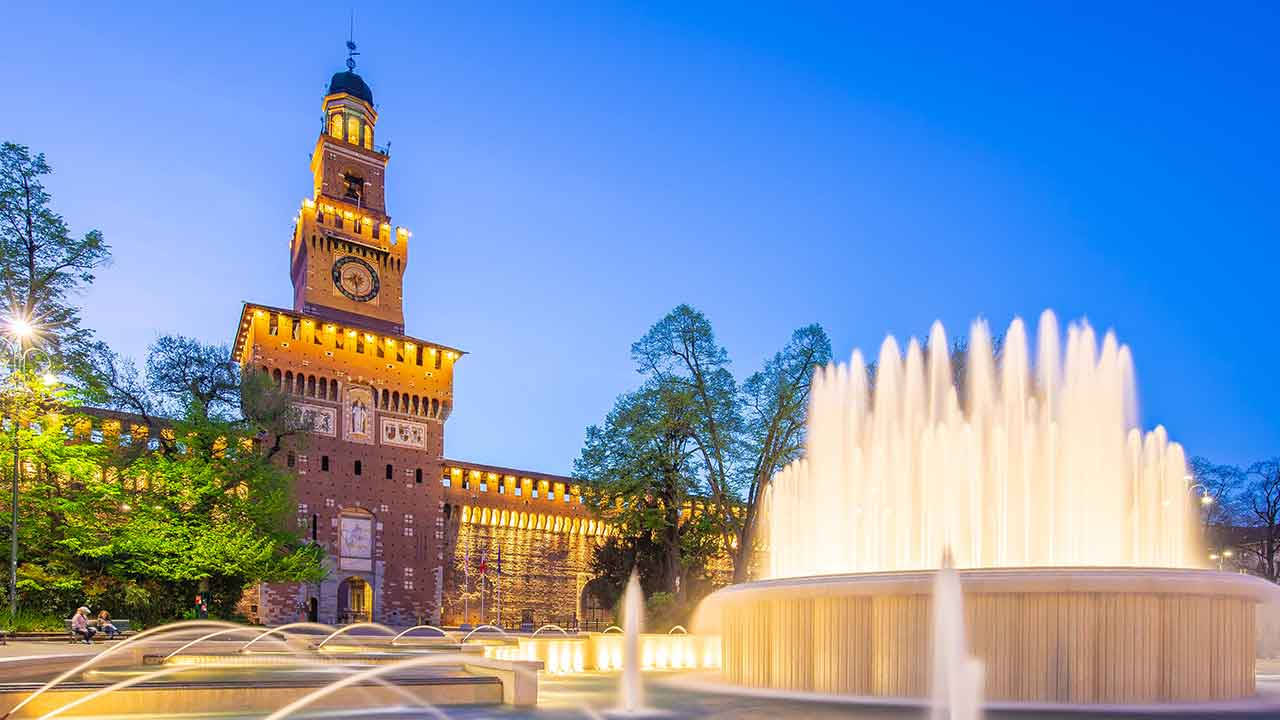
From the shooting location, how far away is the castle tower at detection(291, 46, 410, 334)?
4619cm

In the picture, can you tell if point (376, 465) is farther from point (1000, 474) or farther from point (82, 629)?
point (1000, 474)

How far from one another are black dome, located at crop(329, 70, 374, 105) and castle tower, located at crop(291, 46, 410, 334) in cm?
6

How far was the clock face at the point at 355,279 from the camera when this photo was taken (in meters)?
46.8

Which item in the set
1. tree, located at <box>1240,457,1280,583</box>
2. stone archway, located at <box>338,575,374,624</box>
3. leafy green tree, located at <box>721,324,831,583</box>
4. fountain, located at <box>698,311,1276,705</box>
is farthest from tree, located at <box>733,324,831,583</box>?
tree, located at <box>1240,457,1280,583</box>

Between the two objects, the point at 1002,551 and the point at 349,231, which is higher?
the point at 349,231

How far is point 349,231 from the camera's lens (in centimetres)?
4816

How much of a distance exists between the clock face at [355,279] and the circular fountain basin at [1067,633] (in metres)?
41.1

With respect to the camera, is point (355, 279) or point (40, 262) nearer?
point (40, 262)

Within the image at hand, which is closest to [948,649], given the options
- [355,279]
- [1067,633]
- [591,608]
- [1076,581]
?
[1067,633]

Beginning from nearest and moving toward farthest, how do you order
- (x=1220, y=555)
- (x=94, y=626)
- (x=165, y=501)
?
(x=94, y=626) < (x=165, y=501) < (x=1220, y=555)

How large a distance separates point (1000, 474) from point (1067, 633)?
126 inches

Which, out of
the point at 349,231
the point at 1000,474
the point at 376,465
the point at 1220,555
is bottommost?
the point at 1220,555

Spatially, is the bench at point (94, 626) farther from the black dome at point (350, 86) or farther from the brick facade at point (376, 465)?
the black dome at point (350, 86)

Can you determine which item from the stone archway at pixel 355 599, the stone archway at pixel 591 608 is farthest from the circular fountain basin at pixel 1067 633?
the stone archway at pixel 591 608
